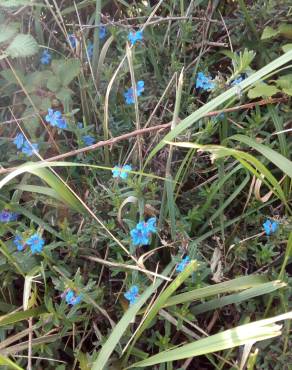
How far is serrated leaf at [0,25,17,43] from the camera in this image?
159 cm

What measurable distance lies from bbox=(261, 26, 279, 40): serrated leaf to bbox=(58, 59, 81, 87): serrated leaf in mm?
576

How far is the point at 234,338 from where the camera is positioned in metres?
1.15

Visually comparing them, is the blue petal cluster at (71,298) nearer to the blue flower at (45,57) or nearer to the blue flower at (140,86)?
the blue flower at (140,86)

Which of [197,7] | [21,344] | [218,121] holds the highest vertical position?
[197,7]

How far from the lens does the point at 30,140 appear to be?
164cm

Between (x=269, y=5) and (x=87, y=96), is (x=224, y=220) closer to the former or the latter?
(x=87, y=96)

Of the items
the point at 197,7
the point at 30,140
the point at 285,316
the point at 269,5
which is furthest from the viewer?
the point at 197,7

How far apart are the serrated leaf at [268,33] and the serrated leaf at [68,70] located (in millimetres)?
576

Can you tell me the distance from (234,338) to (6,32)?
1082 millimetres

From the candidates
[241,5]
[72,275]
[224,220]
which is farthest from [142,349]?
[241,5]

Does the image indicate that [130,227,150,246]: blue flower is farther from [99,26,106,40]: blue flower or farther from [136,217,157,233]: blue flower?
[99,26,106,40]: blue flower

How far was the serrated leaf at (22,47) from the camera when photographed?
5.10ft

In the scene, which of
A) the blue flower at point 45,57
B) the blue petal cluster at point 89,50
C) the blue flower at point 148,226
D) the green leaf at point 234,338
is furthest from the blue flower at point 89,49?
the green leaf at point 234,338

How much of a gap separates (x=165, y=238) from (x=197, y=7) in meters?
0.84
